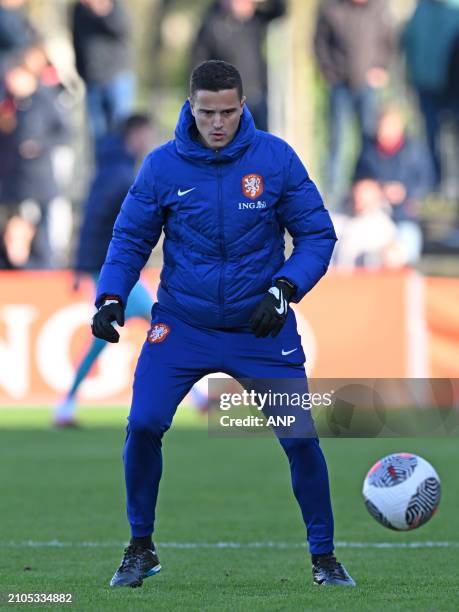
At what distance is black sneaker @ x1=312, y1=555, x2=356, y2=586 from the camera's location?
6734mm

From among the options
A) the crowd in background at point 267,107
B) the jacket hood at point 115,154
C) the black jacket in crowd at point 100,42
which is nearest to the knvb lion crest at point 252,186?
the jacket hood at point 115,154

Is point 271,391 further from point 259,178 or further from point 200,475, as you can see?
point 200,475

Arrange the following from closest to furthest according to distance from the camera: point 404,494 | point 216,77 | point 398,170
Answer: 1. point 216,77
2. point 404,494
3. point 398,170

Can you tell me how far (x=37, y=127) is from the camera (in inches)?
765

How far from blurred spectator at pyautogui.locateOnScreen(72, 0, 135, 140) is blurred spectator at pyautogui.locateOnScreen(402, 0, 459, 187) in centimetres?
372

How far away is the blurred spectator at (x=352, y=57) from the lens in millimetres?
19953

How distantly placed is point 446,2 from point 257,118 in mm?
2930


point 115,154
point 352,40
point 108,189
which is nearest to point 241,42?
point 352,40

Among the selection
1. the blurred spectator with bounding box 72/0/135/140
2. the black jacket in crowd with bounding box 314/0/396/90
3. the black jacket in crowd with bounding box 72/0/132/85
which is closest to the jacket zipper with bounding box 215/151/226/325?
the black jacket in crowd with bounding box 314/0/396/90

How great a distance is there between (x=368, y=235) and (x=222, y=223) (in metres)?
12.6

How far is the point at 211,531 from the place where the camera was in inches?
354

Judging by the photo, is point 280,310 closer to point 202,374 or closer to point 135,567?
point 202,374

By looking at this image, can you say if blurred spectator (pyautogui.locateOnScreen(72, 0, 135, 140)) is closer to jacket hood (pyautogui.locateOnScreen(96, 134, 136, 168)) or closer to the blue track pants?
jacket hood (pyautogui.locateOnScreen(96, 134, 136, 168))

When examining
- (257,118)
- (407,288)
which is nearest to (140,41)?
(257,118)
